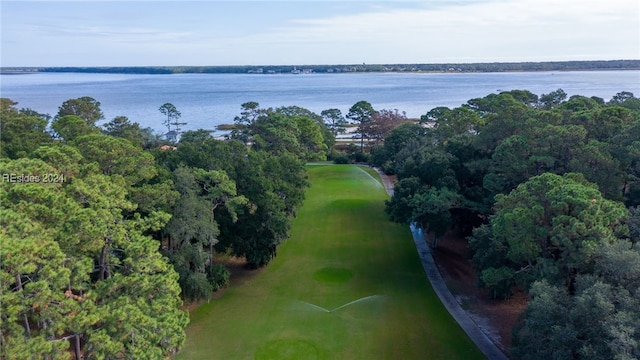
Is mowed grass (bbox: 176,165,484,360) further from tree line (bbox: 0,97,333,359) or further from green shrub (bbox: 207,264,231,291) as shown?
Answer: tree line (bbox: 0,97,333,359)

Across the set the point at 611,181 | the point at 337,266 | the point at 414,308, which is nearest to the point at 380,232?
the point at 337,266

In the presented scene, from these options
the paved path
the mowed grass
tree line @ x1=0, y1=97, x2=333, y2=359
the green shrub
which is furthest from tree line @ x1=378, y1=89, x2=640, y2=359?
the green shrub

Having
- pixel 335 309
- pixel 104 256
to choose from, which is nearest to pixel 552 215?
pixel 335 309

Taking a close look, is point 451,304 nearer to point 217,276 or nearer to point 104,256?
point 217,276

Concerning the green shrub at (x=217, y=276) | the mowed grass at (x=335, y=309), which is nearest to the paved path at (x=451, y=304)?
the mowed grass at (x=335, y=309)

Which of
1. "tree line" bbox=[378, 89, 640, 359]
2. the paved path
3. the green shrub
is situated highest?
"tree line" bbox=[378, 89, 640, 359]

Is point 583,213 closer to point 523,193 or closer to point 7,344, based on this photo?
point 523,193
